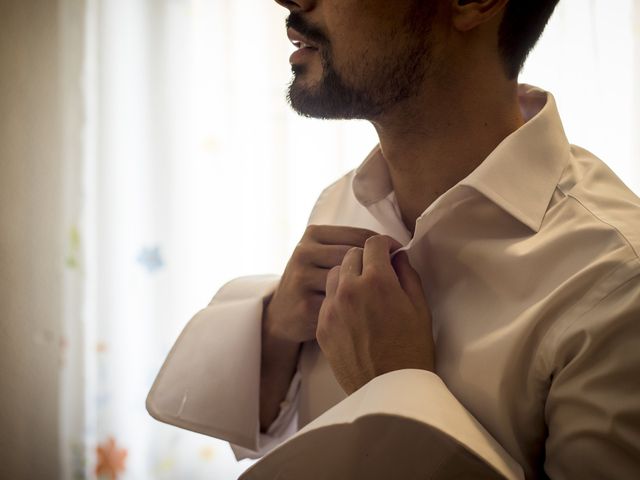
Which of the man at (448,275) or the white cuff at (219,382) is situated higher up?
the man at (448,275)

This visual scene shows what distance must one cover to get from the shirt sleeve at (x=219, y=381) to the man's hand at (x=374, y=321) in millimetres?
181

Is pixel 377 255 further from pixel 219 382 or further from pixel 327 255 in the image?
pixel 219 382

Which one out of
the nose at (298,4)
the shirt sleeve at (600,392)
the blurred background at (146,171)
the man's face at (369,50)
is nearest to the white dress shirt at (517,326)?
the shirt sleeve at (600,392)

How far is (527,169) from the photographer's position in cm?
74

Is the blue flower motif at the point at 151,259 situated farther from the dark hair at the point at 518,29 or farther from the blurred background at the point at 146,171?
the dark hair at the point at 518,29

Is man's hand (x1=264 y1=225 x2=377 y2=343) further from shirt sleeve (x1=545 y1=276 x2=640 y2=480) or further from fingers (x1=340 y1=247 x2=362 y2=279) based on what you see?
shirt sleeve (x1=545 y1=276 x2=640 y2=480)

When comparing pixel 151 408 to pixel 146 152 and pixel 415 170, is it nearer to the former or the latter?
pixel 415 170

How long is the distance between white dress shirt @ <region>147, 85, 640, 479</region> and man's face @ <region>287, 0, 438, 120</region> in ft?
0.50

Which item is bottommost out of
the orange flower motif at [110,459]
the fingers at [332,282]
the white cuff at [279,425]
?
the orange flower motif at [110,459]

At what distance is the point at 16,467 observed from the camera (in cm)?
161

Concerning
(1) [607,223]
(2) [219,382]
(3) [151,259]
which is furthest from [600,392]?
(3) [151,259]

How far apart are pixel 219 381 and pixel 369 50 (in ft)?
1.66

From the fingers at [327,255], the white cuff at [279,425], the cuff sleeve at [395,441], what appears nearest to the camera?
the cuff sleeve at [395,441]

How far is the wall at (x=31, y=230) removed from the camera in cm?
164
